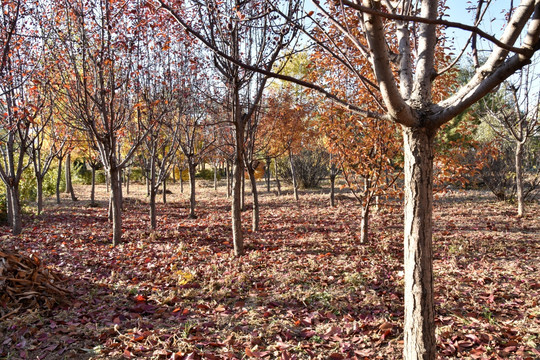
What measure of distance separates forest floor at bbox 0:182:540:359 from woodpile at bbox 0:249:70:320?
0.13m

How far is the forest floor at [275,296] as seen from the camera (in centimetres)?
288

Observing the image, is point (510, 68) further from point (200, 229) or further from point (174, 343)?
point (200, 229)

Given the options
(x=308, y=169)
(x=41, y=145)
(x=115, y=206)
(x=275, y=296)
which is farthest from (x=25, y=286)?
(x=308, y=169)

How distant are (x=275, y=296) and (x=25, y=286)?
9.85ft

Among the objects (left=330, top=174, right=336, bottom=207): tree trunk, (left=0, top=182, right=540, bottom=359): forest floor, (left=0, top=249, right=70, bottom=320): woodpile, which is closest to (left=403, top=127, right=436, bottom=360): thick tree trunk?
(left=0, top=182, right=540, bottom=359): forest floor

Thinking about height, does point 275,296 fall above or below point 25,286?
below

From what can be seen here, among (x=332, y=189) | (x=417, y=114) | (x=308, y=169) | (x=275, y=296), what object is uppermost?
(x=308, y=169)

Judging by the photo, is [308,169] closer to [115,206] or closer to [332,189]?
[332,189]

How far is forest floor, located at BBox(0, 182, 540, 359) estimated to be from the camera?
2885 mm

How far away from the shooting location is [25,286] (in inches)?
150

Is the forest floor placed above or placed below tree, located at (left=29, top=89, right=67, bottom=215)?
below

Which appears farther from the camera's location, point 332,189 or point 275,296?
point 332,189

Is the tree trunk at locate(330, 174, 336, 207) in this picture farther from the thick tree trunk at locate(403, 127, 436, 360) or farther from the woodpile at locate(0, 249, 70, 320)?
the thick tree trunk at locate(403, 127, 436, 360)

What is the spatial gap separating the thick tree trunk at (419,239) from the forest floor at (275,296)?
79 centimetres
